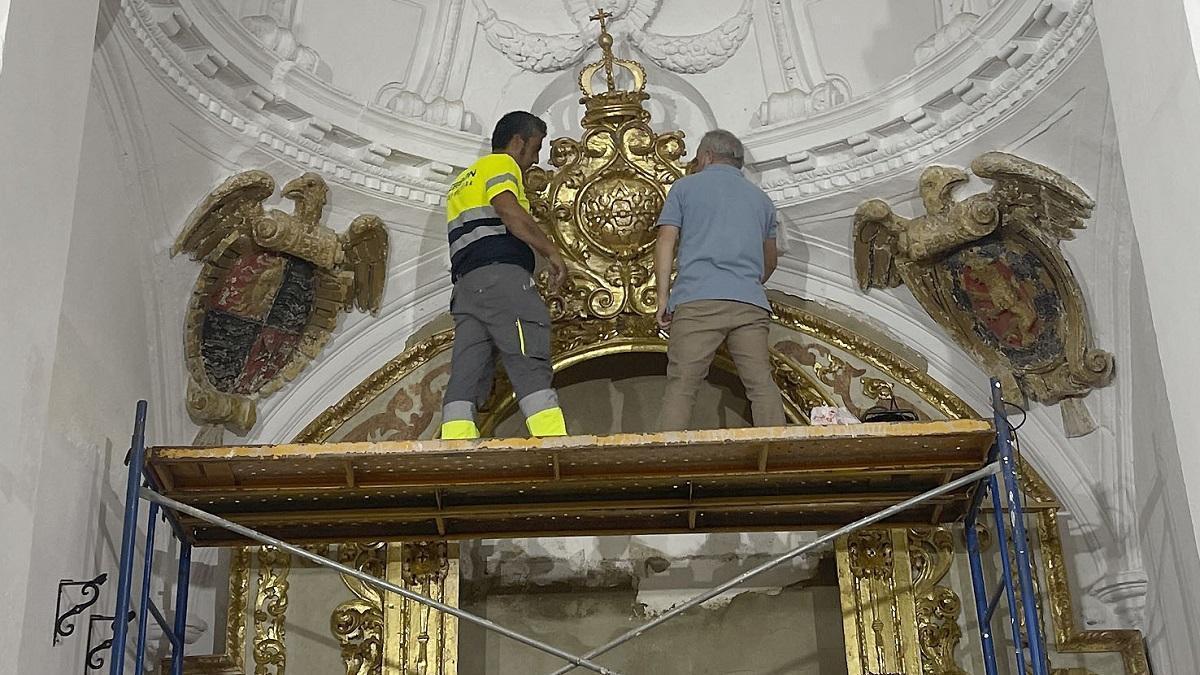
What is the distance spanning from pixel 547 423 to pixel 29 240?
2.21 meters

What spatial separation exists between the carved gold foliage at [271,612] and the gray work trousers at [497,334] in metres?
1.21

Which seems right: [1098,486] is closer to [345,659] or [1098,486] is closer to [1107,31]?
[1107,31]

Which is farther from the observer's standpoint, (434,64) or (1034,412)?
(434,64)

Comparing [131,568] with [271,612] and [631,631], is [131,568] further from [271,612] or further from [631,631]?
[631,631]

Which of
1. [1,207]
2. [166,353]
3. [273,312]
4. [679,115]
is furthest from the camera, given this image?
[679,115]

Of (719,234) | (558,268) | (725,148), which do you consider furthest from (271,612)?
(725,148)

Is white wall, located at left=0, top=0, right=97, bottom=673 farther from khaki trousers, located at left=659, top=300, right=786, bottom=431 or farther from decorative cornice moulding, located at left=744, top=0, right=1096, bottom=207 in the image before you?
decorative cornice moulding, located at left=744, top=0, right=1096, bottom=207

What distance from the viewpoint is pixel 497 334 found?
20.6 ft

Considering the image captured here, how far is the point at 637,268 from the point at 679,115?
0.86m

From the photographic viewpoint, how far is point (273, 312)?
7160 millimetres

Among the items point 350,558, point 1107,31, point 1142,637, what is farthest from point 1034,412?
point 350,558

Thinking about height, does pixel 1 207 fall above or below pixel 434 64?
below

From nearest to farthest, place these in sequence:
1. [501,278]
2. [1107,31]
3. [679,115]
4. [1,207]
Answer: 1. [1,207]
2. [1107,31]
3. [501,278]
4. [679,115]

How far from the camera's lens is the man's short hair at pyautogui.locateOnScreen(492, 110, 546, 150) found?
6.64 metres
